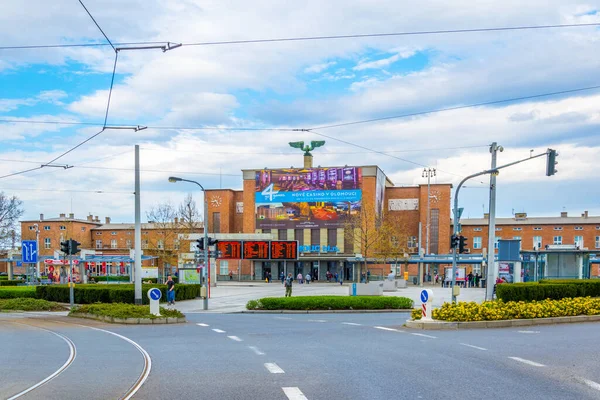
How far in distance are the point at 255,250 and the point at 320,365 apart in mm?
59814

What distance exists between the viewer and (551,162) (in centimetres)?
2438

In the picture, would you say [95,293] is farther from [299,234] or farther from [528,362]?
[299,234]

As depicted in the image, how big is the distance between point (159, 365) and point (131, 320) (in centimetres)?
1259

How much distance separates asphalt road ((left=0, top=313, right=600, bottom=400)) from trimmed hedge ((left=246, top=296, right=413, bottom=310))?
12828mm

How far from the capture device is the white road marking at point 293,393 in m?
8.66

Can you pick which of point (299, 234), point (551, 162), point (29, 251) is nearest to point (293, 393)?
point (551, 162)

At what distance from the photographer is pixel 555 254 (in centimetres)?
4488

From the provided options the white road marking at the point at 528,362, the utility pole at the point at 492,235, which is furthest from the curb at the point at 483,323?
the utility pole at the point at 492,235

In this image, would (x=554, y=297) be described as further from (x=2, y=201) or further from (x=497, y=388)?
(x=2, y=201)

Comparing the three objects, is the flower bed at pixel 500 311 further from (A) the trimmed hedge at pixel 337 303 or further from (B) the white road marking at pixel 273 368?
(A) the trimmed hedge at pixel 337 303

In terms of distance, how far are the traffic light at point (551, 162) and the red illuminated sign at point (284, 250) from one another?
48554 mm

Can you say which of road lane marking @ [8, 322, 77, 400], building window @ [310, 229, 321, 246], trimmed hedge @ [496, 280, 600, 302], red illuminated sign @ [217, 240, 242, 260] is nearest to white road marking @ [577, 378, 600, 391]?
road lane marking @ [8, 322, 77, 400]

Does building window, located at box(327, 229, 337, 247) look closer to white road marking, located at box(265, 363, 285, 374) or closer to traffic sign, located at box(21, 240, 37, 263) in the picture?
traffic sign, located at box(21, 240, 37, 263)

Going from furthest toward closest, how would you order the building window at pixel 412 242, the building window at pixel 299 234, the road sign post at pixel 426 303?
the building window at pixel 412 242, the building window at pixel 299 234, the road sign post at pixel 426 303
